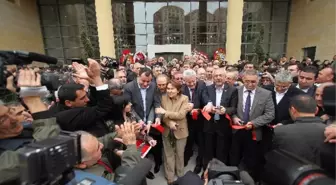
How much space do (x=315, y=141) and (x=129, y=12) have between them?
60.0 feet

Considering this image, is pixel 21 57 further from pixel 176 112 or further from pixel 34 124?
pixel 176 112

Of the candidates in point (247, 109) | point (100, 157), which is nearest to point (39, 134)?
point (100, 157)

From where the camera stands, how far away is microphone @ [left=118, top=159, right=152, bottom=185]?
1322mm

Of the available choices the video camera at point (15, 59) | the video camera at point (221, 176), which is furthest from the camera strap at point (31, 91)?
the video camera at point (221, 176)

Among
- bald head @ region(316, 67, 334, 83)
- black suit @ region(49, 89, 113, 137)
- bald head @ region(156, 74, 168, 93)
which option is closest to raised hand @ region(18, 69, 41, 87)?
black suit @ region(49, 89, 113, 137)

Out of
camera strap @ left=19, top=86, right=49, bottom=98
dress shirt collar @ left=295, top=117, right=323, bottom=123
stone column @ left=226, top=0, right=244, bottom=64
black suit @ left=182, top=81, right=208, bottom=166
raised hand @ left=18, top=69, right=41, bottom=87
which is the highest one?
stone column @ left=226, top=0, right=244, bottom=64

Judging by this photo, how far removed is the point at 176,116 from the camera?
10.4 feet

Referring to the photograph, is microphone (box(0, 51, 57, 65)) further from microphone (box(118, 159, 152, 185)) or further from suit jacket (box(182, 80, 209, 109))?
suit jacket (box(182, 80, 209, 109))

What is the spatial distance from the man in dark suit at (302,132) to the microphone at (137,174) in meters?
1.29

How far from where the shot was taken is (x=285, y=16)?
18.6m

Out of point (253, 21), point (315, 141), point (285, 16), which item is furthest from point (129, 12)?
point (315, 141)

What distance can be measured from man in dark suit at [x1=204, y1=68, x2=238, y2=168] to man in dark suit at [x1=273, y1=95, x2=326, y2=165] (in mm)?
1332

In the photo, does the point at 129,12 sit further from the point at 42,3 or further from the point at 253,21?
the point at 253,21

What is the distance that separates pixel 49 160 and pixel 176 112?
8.21 feet
